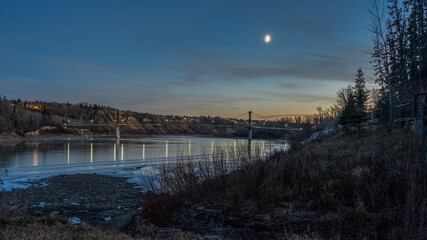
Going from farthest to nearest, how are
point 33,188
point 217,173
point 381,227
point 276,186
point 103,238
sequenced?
point 33,188 → point 217,173 → point 276,186 → point 381,227 → point 103,238

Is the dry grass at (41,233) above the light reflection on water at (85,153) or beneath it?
above

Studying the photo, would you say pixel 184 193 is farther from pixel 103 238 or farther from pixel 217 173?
pixel 103 238

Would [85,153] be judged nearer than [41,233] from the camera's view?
No

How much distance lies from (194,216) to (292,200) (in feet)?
10.6

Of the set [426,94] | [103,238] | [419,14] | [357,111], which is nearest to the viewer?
[103,238]

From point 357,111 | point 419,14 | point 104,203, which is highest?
point 419,14

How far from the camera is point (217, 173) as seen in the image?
40.0ft

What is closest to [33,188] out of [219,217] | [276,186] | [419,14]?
[219,217]

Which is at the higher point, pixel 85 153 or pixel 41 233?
pixel 41 233

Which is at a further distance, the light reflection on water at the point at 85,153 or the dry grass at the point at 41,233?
the light reflection on water at the point at 85,153

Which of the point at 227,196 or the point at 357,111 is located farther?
the point at 357,111

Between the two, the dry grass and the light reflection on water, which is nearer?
the dry grass

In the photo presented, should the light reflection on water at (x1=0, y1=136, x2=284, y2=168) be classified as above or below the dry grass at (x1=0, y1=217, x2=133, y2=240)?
below

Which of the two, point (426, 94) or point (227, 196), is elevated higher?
point (426, 94)
